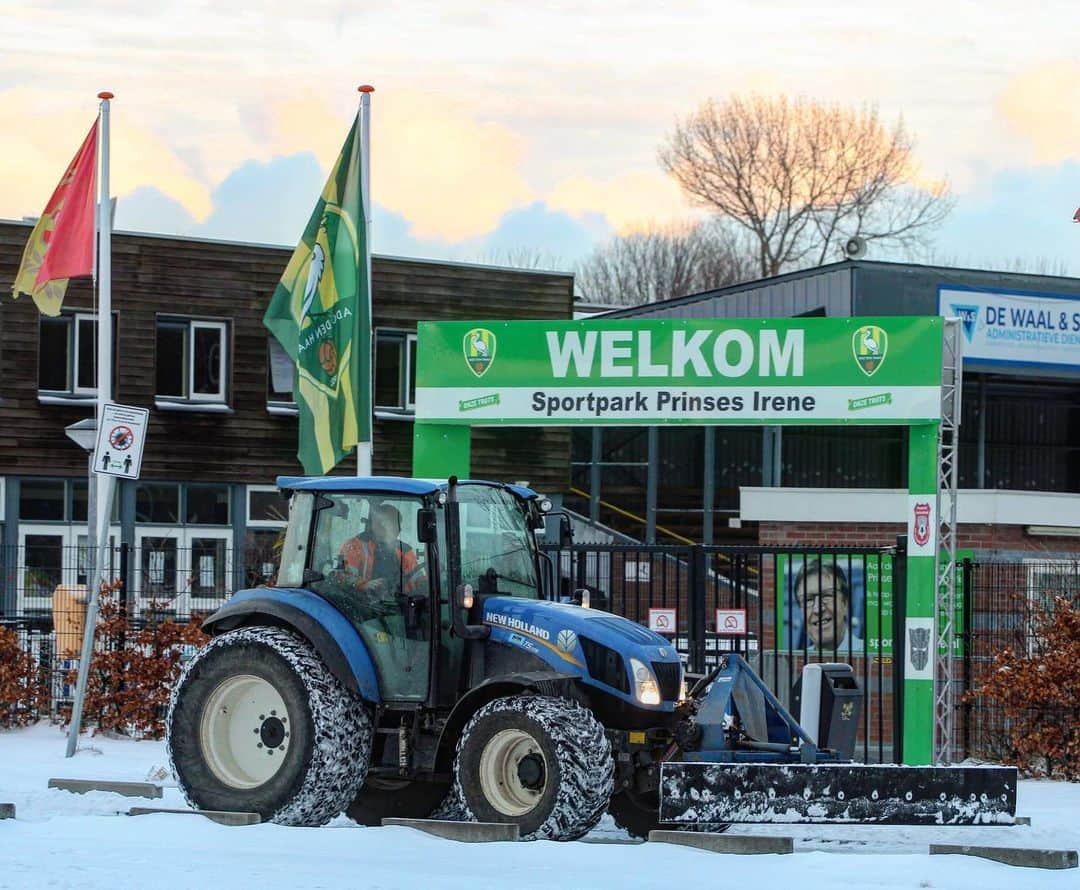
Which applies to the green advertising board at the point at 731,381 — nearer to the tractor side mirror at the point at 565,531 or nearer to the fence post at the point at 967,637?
the fence post at the point at 967,637

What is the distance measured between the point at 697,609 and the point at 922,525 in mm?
2094

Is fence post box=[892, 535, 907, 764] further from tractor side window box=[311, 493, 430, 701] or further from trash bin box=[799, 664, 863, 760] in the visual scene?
tractor side window box=[311, 493, 430, 701]

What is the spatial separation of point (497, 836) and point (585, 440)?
26.1 m

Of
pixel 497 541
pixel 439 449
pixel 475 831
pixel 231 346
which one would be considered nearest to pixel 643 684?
pixel 475 831

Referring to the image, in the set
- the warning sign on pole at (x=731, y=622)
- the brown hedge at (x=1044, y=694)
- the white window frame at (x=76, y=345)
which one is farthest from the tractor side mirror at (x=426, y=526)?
the white window frame at (x=76, y=345)

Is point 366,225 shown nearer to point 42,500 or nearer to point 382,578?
point 382,578

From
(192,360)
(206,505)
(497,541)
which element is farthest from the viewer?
(206,505)

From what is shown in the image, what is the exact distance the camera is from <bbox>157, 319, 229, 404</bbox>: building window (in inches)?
1181

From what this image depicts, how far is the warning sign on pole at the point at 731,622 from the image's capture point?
16.4 meters

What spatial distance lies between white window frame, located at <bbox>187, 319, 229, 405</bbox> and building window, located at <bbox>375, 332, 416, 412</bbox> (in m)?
2.68

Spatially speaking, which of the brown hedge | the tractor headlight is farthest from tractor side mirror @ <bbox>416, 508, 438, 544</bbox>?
the brown hedge

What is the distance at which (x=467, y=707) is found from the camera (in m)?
10.8

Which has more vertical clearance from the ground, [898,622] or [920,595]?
[920,595]

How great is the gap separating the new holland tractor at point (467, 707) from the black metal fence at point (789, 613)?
10.9 feet
